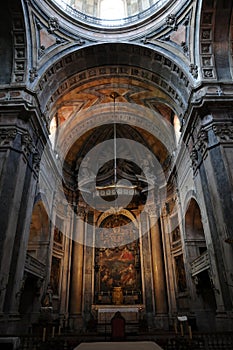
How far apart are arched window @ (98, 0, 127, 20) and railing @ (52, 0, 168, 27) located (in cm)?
87

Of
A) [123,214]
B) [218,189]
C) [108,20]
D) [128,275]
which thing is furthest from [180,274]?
[108,20]

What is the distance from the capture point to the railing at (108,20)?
1212 centimetres

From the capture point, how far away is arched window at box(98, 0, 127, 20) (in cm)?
1362

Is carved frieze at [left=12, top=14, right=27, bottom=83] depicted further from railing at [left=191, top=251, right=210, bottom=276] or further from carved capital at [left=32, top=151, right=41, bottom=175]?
railing at [left=191, top=251, right=210, bottom=276]

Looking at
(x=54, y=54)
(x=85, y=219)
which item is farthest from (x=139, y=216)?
(x=54, y=54)

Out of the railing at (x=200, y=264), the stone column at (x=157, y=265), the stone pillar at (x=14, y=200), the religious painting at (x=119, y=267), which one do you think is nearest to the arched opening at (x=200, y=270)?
the railing at (x=200, y=264)

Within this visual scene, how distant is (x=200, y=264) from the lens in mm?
9594

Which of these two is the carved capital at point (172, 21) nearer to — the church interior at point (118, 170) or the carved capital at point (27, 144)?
the church interior at point (118, 170)

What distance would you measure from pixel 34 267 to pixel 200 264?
5.92m

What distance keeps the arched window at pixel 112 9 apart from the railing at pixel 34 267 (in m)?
11.6

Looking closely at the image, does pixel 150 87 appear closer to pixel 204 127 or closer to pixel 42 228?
pixel 204 127

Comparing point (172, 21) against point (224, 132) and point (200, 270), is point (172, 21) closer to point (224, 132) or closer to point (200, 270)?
point (224, 132)

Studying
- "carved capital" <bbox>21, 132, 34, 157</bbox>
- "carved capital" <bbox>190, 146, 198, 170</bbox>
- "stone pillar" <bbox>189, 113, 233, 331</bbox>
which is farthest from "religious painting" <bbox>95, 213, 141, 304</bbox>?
"carved capital" <bbox>21, 132, 34, 157</bbox>

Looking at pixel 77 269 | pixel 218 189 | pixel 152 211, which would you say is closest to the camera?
pixel 218 189
